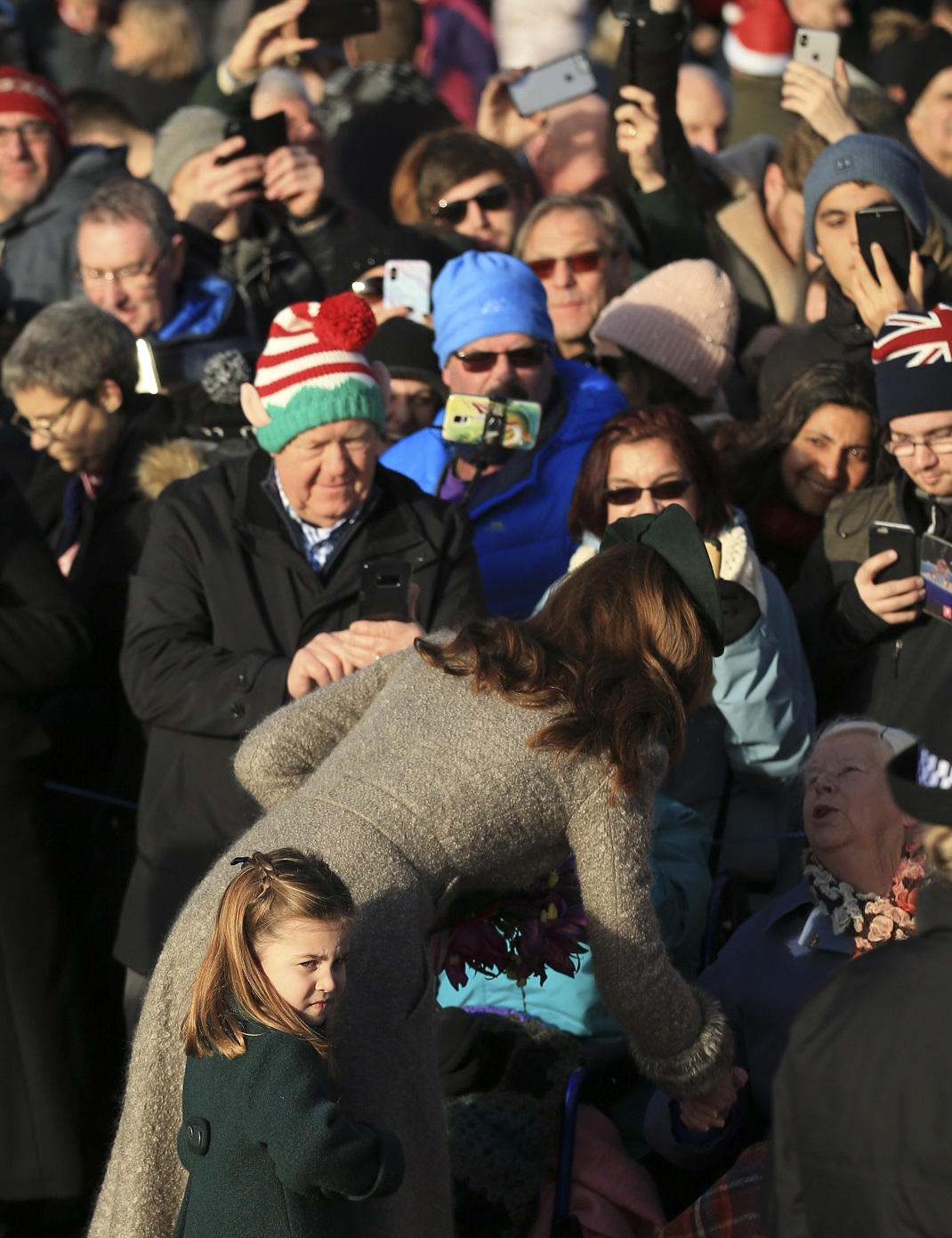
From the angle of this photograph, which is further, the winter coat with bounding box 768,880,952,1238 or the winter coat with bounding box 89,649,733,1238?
the winter coat with bounding box 89,649,733,1238

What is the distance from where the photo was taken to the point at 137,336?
17.5 feet

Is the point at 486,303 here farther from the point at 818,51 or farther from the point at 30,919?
the point at 30,919

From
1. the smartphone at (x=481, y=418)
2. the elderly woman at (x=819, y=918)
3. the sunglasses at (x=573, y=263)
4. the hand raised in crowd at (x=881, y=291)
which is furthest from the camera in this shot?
the sunglasses at (x=573, y=263)

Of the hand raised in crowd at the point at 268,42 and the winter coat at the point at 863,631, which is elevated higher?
the hand raised in crowd at the point at 268,42

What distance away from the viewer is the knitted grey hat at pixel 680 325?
5.13 m

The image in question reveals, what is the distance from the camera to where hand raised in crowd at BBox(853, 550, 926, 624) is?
410 centimetres

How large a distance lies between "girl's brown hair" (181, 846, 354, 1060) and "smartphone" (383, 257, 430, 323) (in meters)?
2.88

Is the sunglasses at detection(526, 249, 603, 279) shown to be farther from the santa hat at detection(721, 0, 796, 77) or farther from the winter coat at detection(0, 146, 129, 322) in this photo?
the santa hat at detection(721, 0, 796, 77)

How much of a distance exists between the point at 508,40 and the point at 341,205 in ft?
8.39

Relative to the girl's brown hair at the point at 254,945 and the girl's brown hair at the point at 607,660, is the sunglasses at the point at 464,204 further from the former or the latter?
the girl's brown hair at the point at 254,945

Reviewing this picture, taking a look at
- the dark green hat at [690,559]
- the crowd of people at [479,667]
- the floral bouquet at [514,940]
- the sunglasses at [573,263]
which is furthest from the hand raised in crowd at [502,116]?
the floral bouquet at [514,940]

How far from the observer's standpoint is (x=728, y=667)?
156 inches

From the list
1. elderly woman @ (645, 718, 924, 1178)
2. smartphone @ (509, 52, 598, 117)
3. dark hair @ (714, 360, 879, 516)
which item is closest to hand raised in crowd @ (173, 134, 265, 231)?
smartphone @ (509, 52, 598, 117)

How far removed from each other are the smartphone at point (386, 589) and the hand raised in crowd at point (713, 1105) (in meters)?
1.14
